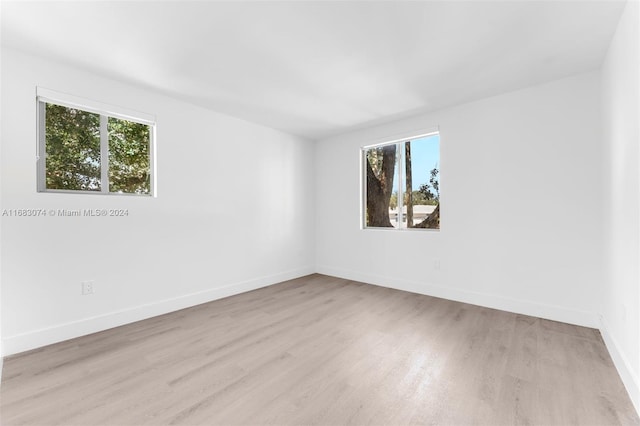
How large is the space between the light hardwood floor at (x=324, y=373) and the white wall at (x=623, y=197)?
212 mm

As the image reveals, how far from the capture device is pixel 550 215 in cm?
300

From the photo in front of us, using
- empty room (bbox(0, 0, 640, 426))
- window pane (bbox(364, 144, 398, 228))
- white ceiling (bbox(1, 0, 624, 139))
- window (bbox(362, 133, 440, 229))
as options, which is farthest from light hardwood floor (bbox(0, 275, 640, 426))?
white ceiling (bbox(1, 0, 624, 139))

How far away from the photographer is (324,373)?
203 cm

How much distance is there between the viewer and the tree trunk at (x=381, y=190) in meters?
4.61

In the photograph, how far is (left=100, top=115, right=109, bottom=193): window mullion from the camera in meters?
2.90

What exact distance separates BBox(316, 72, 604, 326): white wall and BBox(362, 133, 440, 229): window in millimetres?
203

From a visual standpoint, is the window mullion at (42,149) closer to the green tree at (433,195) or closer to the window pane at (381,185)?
the window pane at (381,185)

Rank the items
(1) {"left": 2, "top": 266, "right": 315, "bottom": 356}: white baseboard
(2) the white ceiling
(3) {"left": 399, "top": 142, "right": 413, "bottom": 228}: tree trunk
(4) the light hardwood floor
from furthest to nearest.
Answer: (3) {"left": 399, "top": 142, "right": 413, "bottom": 228}: tree trunk
(1) {"left": 2, "top": 266, "right": 315, "bottom": 356}: white baseboard
(2) the white ceiling
(4) the light hardwood floor

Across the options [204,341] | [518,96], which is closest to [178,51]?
[204,341]

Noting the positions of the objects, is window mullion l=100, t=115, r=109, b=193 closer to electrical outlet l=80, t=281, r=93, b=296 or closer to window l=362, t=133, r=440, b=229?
electrical outlet l=80, t=281, r=93, b=296

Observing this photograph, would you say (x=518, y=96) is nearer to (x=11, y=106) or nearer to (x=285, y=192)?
(x=285, y=192)

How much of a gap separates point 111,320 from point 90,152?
68.8 inches

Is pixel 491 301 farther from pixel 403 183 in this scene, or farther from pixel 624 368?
pixel 403 183

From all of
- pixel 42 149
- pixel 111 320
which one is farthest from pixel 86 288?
pixel 42 149
